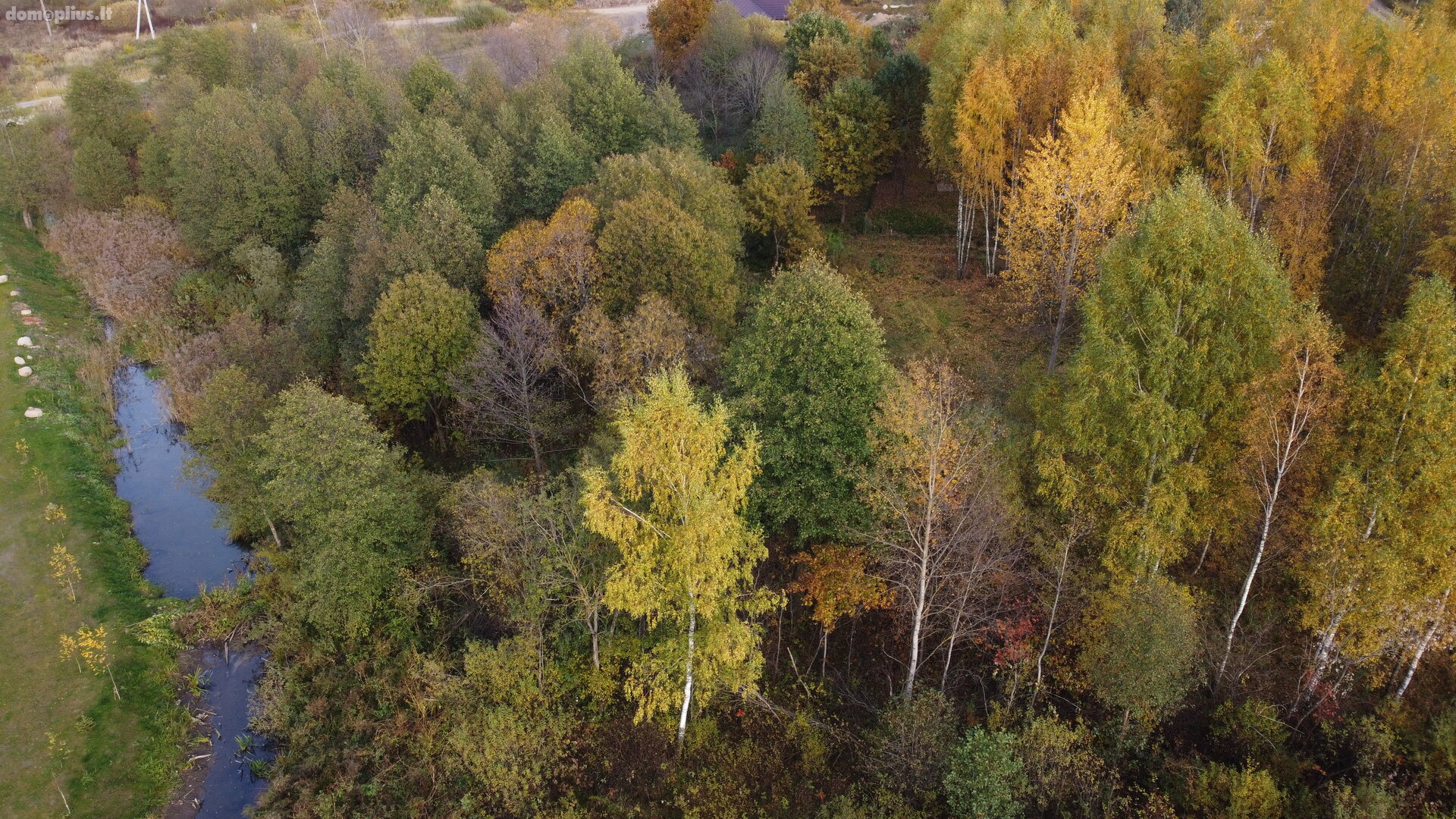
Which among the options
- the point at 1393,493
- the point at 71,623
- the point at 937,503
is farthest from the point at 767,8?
the point at 1393,493

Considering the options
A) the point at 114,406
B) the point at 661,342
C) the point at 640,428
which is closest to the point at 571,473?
the point at 661,342

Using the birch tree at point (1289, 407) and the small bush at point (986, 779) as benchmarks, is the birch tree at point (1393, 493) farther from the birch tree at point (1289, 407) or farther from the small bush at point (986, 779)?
the small bush at point (986, 779)

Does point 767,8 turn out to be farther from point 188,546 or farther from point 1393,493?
point 1393,493

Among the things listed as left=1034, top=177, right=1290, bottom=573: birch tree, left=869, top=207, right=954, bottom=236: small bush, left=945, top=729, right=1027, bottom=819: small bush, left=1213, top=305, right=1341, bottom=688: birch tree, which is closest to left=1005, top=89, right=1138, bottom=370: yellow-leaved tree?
left=1034, top=177, right=1290, bottom=573: birch tree

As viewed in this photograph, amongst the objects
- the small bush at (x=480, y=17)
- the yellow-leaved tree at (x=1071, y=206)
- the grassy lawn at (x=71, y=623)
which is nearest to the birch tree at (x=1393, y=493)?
the yellow-leaved tree at (x=1071, y=206)

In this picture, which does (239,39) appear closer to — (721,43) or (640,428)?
(721,43)

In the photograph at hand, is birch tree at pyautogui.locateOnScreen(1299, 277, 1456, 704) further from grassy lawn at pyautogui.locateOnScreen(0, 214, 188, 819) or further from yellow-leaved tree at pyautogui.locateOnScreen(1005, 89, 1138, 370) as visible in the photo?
grassy lawn at pyautogui.locateOnScreen(0, 214, 188, 819)
